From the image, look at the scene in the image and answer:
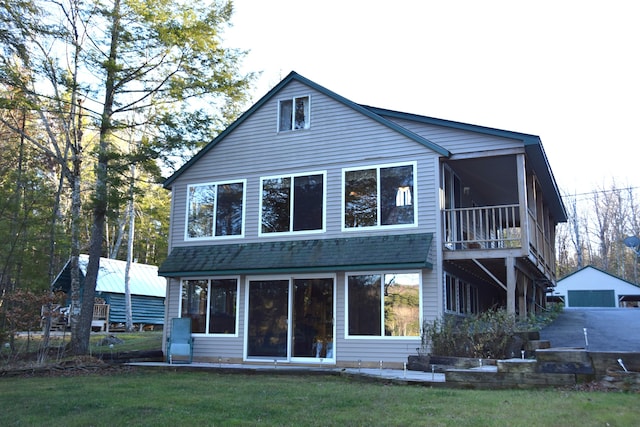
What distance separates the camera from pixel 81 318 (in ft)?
47.6

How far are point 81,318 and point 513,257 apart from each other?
10564 mm

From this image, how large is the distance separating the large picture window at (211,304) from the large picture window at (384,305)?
3163mm

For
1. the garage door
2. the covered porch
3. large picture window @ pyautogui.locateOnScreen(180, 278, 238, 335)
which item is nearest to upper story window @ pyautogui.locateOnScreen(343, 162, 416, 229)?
the covered porch

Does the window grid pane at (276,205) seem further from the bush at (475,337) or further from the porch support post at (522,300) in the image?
the porch support post at (522,300)

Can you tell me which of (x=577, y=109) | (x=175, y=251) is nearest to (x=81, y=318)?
(x=175, y=251)

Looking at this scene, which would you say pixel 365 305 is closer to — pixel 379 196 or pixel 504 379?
pixel 379 196

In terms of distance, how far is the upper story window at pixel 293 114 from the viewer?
1477cm

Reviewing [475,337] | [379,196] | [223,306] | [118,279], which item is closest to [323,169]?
[379,196]

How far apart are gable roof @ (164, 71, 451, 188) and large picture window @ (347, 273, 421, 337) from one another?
119 inches

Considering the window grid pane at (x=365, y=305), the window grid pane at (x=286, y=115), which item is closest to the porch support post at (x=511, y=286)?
the window grid pane at (x=365, y=305)

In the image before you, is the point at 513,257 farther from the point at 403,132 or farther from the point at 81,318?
the point at 81,318

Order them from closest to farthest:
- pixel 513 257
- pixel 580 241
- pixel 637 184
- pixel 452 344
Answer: pixel 452 344 < pixel 513 257 < pixel 637 184 < pixel 580 241

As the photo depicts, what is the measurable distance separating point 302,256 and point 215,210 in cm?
319

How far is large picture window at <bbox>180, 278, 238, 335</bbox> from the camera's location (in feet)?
46.7
